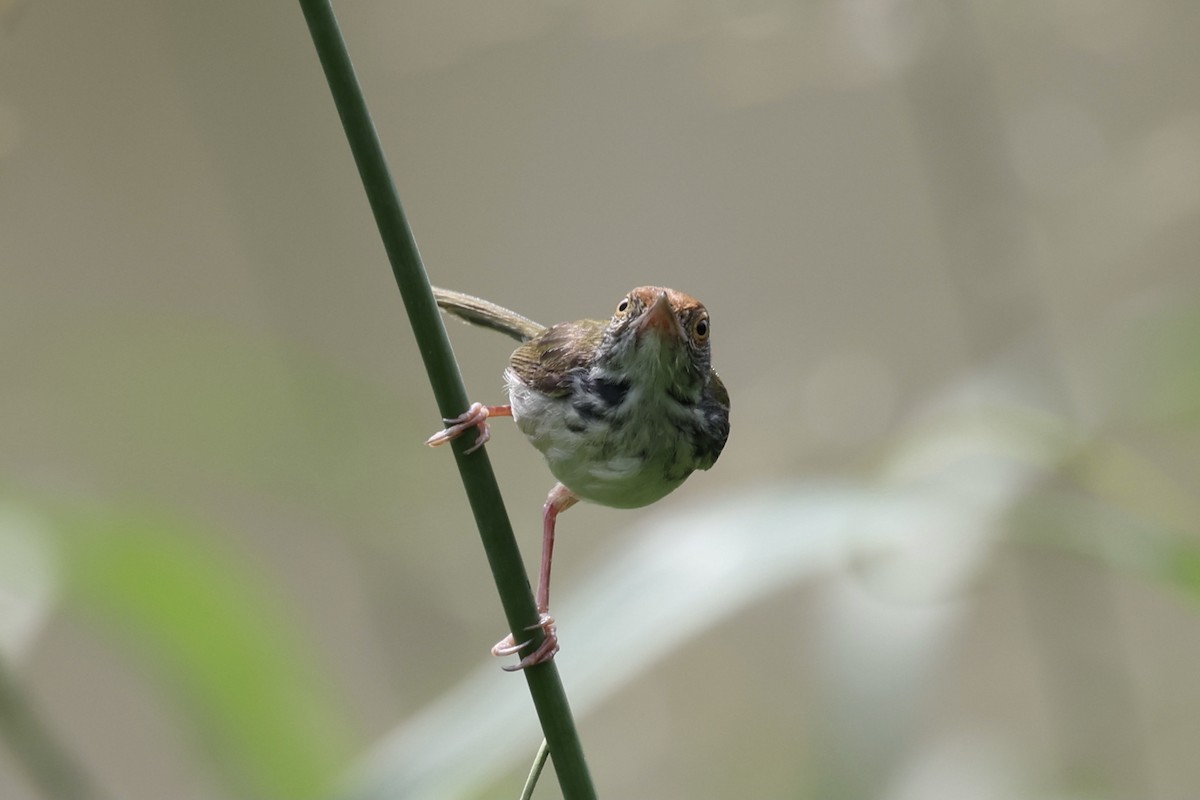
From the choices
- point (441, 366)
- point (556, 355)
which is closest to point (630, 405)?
point (556, 355)

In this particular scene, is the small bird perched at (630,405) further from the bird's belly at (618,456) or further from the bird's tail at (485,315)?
the bird's tail at (485,315)

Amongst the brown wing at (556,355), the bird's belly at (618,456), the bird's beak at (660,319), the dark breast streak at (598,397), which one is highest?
the bird's beak at (660,319)

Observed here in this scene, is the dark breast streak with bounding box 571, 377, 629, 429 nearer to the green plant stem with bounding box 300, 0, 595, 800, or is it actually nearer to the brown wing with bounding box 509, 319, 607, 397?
the brown wing with bounding box 509, 319, 607, 397

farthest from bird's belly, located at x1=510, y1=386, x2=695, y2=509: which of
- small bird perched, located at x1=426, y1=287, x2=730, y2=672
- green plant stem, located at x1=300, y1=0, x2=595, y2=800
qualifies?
green plant stem, located at x1=300, y1=0, x2=595, y2=800

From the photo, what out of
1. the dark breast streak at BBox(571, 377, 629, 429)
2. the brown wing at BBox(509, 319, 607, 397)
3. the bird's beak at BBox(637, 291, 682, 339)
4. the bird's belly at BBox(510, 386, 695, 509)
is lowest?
the bird's belly at BBox(510, 386, 695, 509)

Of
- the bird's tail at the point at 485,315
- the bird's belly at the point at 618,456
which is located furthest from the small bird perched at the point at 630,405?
the bird's tail at the point at 485,315

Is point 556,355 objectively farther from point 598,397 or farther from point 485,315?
point 485,315

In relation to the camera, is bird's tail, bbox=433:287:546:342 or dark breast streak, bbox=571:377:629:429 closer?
dark breast streak, bbox=571:377:629:429
